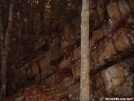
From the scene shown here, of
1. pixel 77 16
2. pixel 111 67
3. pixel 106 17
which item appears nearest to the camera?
pixel 111 67

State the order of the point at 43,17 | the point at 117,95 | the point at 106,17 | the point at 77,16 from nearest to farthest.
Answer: the point at 117,95, the point at 106,17, the point at 77,16, the point at 43,17

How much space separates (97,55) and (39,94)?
15.0 feet

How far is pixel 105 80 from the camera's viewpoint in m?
10.6

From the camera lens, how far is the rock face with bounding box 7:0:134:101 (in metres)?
10.4

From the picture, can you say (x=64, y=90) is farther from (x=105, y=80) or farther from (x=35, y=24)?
(x=35, y=24)

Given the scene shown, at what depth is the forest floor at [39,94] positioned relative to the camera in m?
11.5

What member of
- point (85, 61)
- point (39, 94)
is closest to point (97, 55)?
point (85, 61)

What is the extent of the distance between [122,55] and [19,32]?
9.07 meters

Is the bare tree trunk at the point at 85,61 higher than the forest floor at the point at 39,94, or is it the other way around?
the bare tree trunk at the point at 85,61

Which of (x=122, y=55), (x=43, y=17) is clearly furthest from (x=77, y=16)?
(x=122, y=55)

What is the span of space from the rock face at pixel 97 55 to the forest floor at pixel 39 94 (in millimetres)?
514

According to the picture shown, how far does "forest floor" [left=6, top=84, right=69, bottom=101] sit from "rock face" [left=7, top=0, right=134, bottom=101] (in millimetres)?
514

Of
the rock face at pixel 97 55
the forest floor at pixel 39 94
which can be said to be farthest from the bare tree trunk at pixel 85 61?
the forest floor at pixel 39 94

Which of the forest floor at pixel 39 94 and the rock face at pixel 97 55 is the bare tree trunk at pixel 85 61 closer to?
the rock face at pixel 97 55
